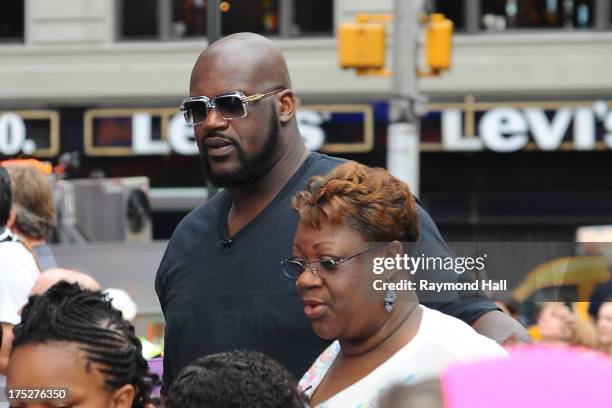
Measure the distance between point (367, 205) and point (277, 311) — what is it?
58 cm

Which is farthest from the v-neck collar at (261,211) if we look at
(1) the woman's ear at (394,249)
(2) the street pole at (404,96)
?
(2) the street pole at (404,96)

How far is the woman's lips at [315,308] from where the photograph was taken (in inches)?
112

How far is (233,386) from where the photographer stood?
232 cm

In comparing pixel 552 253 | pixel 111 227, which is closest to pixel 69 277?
pixel 552 253

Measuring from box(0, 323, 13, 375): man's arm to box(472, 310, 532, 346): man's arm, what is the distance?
1.63m

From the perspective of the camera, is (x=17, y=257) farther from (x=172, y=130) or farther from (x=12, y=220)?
(x=172, y=130)

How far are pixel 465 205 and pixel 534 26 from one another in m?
2.40

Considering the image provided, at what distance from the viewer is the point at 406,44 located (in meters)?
12.5

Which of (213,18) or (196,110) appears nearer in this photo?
(196,110)

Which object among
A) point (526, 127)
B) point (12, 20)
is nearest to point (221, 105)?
point (526, 127)

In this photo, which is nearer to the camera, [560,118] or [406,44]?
[406,44]

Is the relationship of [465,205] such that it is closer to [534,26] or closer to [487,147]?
[487,147]

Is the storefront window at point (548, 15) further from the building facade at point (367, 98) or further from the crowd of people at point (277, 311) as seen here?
the crowd of people at point (277, 311)

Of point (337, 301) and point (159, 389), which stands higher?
point (337, 301)
